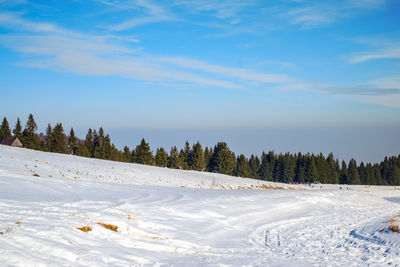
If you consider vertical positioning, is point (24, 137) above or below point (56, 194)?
above

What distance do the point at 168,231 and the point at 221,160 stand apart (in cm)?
7509

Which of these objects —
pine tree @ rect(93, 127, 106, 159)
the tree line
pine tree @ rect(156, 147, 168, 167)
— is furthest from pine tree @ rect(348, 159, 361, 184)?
pine tree @ rect(93, 127, 106, 159)

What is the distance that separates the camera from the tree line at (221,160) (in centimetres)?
8638

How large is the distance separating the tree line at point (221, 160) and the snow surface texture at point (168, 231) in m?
69.5

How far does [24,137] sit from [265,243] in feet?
278

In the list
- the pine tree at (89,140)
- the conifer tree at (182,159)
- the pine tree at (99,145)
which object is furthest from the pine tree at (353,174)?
the pine tree at (89,140)

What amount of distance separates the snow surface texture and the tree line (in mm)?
69530

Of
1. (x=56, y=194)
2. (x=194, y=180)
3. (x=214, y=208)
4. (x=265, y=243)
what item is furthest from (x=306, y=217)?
(x=194, y=180)

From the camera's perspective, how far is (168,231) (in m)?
10.1

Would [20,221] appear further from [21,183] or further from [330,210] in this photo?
[330,210]

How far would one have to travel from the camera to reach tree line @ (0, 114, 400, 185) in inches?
3401

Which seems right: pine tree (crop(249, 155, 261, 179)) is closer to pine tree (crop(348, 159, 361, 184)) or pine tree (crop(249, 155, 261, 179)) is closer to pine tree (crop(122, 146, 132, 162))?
pine tree (crop(348, 159, 361, 184))

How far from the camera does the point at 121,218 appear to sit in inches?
389

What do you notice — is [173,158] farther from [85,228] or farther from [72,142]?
[85,228]
